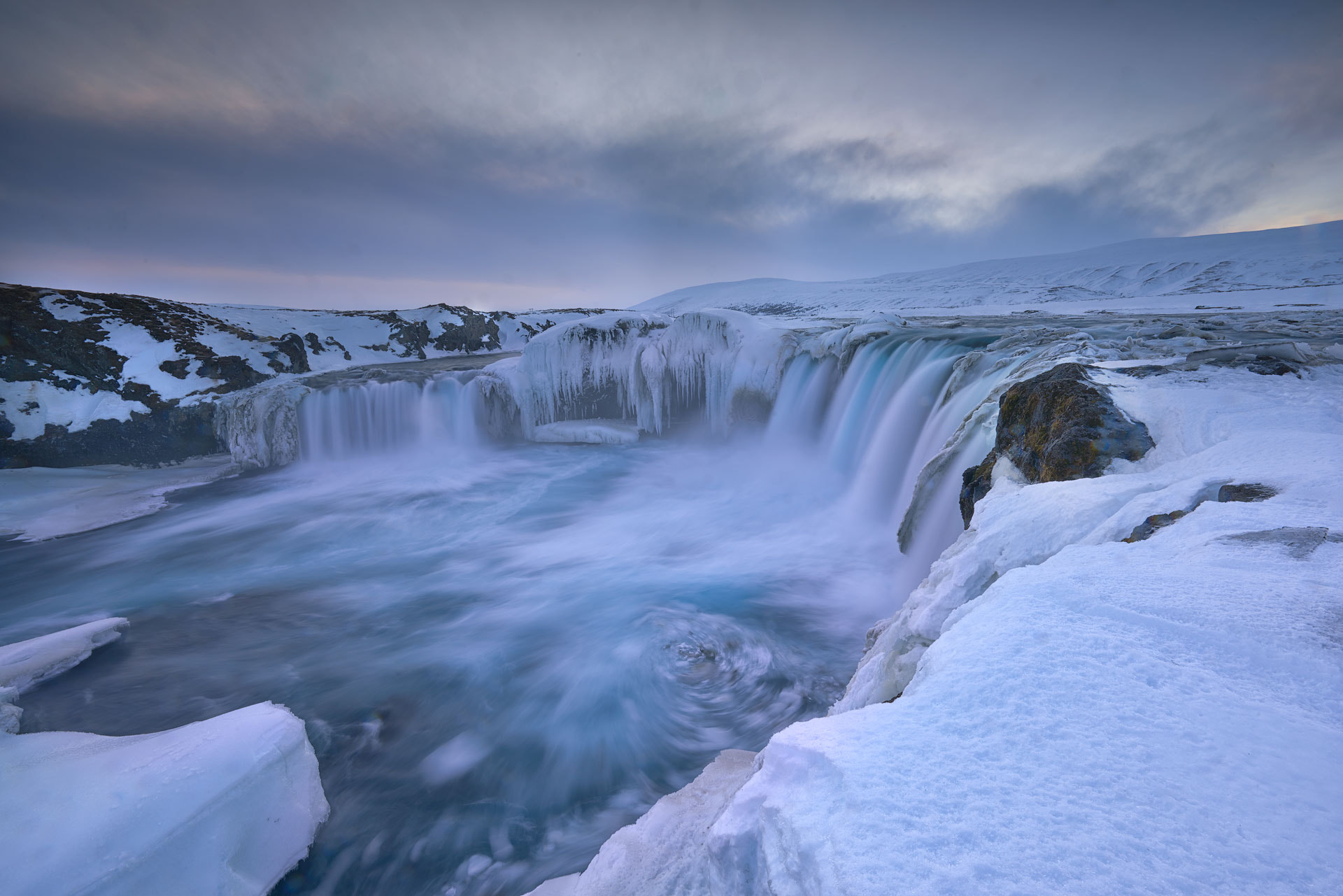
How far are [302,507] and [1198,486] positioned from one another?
11.7 m

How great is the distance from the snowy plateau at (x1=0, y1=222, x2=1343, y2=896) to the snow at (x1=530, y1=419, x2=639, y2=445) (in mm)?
90

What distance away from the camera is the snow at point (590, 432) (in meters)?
12.4

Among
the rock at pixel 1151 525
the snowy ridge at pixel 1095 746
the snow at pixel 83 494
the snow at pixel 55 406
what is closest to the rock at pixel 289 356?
the snow at pixel 55 406

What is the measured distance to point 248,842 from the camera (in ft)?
7.66

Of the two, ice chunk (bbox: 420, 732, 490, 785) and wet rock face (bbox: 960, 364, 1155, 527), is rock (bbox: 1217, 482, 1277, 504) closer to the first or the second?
wet rock face (bbox: 960, 364, 1155, 527)

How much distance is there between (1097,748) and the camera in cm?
99

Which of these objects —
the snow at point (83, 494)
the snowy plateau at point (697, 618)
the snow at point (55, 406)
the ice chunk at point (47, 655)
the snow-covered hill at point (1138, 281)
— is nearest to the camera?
the snowy plateau at point (697, 618)

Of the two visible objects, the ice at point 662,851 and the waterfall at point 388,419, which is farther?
the waterfall at point 388,419

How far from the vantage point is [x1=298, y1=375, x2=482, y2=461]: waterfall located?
12.7 m

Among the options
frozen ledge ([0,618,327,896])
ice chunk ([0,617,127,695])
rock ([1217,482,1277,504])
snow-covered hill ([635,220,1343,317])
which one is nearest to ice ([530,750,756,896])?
frozen ledge ([0,618,327,896])

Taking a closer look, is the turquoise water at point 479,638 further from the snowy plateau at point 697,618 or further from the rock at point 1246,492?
the rock at point 1246,492

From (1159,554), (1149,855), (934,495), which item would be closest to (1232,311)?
(934,495)

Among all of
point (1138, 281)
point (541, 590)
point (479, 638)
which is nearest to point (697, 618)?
point (541, 590)

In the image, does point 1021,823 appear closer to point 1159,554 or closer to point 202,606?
point 1159,554
